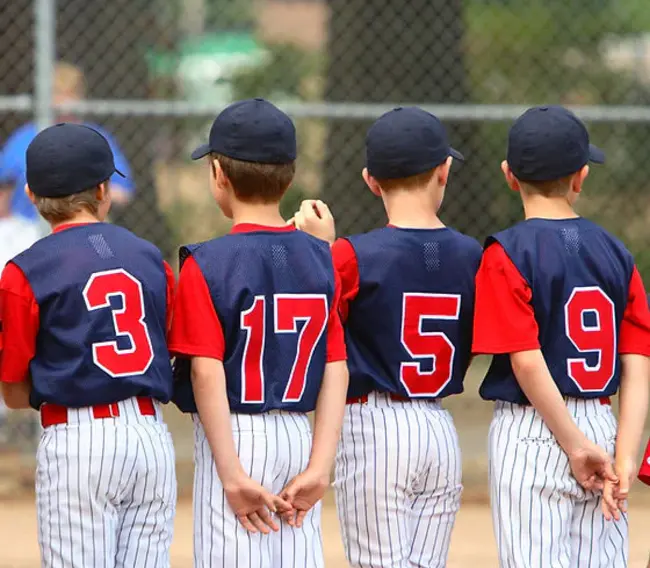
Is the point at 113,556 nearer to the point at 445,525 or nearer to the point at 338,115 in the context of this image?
the point at 445,525

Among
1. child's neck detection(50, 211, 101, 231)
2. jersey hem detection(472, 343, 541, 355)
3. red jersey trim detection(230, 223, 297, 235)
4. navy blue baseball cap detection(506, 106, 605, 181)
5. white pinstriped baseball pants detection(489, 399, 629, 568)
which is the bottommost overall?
white pinstriped baseball pants detection(489, 399, 629, 568)

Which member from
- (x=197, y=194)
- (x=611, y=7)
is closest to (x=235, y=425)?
(x=611, y=7)

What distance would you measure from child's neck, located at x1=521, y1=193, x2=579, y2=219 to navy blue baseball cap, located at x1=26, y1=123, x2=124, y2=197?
1.20 meters

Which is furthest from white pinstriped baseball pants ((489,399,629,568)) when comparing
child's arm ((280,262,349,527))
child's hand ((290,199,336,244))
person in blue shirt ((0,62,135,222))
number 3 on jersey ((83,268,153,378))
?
person in blue shirt ((0,62,135,222))

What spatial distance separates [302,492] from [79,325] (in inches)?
28.6

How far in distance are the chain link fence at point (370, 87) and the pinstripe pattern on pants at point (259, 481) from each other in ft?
10.0

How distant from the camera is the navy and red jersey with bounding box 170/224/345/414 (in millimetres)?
3371

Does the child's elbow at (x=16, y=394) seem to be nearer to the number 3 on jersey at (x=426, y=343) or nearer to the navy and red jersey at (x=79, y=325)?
the navy and red jersey at (x=79, y=325)

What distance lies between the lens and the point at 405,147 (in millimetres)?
3693

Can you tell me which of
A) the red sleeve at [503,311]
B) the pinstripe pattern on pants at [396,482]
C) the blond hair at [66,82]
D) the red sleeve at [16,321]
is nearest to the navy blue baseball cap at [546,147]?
the red sleeve at [503,311]

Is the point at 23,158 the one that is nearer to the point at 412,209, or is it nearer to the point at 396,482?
the point at 412,209

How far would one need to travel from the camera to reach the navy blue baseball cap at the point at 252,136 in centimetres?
348

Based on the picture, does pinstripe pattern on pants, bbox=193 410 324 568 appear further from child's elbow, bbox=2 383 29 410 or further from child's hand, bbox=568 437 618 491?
child's hand, bbox=568 437 618 491

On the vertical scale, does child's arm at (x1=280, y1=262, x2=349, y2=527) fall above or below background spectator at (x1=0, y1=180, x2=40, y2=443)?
below
